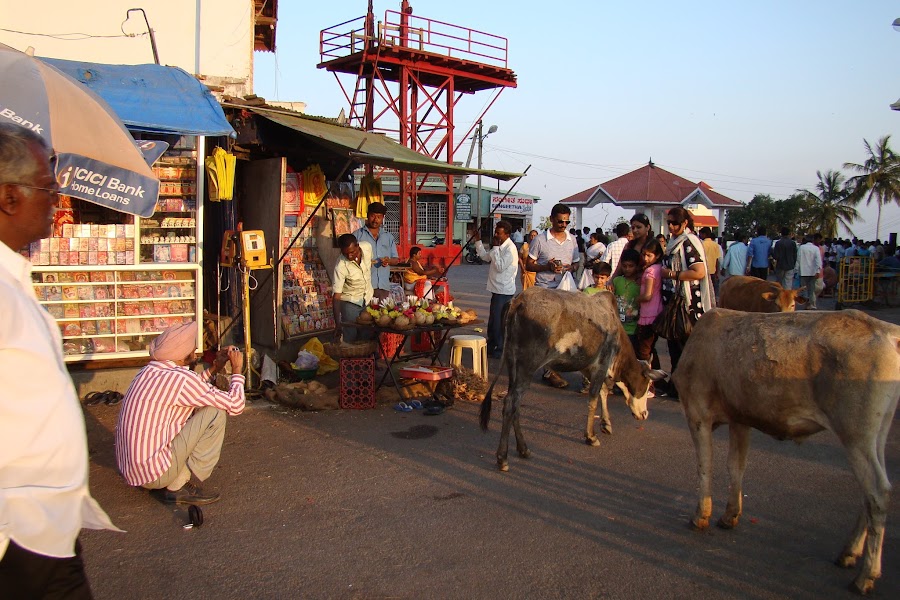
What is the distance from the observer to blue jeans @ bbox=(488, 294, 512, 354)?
387 inches

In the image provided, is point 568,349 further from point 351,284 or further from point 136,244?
point 136,244

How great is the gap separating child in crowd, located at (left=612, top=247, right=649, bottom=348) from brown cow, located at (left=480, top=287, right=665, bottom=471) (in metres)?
1.22

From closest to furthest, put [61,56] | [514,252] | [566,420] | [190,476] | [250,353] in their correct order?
[190,476], [566,420], [250,353], [514,252], [61,56]

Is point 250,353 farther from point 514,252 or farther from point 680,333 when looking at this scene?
point 680,333

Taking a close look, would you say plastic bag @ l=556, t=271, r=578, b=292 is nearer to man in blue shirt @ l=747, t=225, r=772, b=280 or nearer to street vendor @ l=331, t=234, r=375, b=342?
street vendor @ l=331, t=234, r=375, b=342

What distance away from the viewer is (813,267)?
54.5 feet

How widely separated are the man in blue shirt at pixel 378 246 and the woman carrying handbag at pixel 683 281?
3.69 meters

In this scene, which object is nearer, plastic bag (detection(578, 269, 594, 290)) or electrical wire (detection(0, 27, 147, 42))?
plastic bag (detection(578, 269, 594, 290))

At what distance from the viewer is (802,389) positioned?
4.07m

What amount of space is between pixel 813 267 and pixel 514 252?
10507 millimetres

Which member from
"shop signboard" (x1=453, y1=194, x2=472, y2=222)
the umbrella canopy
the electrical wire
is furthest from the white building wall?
"shop signboard" (x1=453, y1=194, x2=472, y2=222)

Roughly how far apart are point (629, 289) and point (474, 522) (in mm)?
4126

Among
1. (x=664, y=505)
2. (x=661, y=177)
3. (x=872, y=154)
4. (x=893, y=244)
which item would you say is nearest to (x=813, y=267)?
(x=893, y=244)

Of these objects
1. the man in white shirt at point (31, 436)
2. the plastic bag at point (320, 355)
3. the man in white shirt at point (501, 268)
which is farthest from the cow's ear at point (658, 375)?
the plastic bag at point (320, 355)
